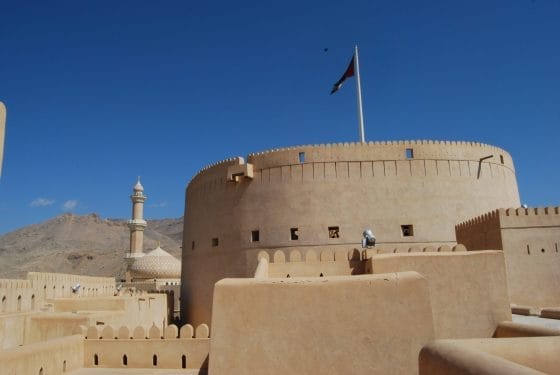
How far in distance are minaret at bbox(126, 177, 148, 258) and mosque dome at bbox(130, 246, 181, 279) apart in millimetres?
2443

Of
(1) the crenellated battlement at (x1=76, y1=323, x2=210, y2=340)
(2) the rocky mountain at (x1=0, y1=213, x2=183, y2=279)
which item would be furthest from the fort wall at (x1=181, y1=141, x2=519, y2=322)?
(2) the rocky mountain at (x1=0, y1=213, x2=183, y2=279)

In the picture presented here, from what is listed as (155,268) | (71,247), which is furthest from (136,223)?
(71,247)

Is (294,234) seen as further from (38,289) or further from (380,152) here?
(38,289)

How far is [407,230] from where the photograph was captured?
51.1 ft

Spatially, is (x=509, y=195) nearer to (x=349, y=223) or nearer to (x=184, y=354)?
(x=349, y=223)

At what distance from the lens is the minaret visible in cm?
3076

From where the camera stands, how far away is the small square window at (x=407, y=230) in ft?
50.7

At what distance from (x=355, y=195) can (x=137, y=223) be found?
19.7 m

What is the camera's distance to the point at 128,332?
8.29m

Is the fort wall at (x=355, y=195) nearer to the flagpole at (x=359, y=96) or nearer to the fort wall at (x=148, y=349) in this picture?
the flagpole at (x=359, y=96)

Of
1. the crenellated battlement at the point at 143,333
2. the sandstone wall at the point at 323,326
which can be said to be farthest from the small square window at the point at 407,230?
the sandstone wall at the point at 323,326

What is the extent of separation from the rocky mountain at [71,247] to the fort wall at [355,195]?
39.5 meters

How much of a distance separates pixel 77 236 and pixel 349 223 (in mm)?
68391

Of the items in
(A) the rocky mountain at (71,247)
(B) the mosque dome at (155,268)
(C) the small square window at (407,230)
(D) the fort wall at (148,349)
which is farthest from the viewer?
(A) the rocky mountain at (71,247)
